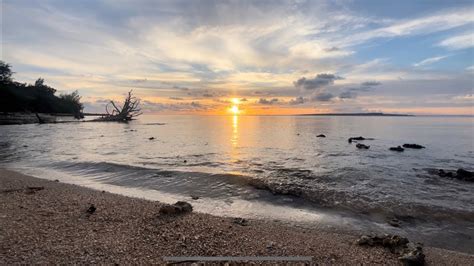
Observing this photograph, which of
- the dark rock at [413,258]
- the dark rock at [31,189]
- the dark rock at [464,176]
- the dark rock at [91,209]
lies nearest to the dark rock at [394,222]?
the dark rock at [413,258]

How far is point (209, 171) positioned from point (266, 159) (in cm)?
691

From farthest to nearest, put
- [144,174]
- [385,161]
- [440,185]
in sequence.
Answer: [385,161], [144,174], [440,185]

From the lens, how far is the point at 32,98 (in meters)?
91.9

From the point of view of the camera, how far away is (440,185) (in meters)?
14.7

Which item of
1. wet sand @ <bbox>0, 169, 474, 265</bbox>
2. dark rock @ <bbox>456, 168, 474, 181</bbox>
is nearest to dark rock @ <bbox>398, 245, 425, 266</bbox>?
wet sand @ <bbox>0, 169, 474, 265</bbox>

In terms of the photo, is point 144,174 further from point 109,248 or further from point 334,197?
point 109,248

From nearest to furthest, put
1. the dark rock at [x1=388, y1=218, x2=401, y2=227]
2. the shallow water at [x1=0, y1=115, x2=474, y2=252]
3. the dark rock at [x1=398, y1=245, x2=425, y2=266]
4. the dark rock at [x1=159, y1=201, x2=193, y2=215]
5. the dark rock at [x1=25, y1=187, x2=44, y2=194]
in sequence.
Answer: the dark rock at [x1=398, y1=245, x2=425, y2=266] < the dark rock at [x1=159, y1=201, x2=193, y2=215] < the dark rock at [x1=388, y1=218, x2=401, y2=227] < the shallow water at [x1=0, y1=115, x2=474, y2=252] < the dark rock at [x1=25, y1=187, x2=44, y2=194]

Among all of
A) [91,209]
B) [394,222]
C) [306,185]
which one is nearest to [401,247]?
[394,222]

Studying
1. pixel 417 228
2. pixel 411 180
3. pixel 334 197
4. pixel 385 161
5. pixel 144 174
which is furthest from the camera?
pixel 385 161

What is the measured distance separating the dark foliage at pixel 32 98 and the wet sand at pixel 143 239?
8221 centimetres

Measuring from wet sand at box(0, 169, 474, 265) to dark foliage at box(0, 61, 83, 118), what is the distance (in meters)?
82.2

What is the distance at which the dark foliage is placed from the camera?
75363mm

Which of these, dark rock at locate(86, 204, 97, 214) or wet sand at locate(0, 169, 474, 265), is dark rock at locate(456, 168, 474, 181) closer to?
wet sand at locate(0, 169, 474, 265)

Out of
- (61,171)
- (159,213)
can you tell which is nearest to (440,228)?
(159,213)
